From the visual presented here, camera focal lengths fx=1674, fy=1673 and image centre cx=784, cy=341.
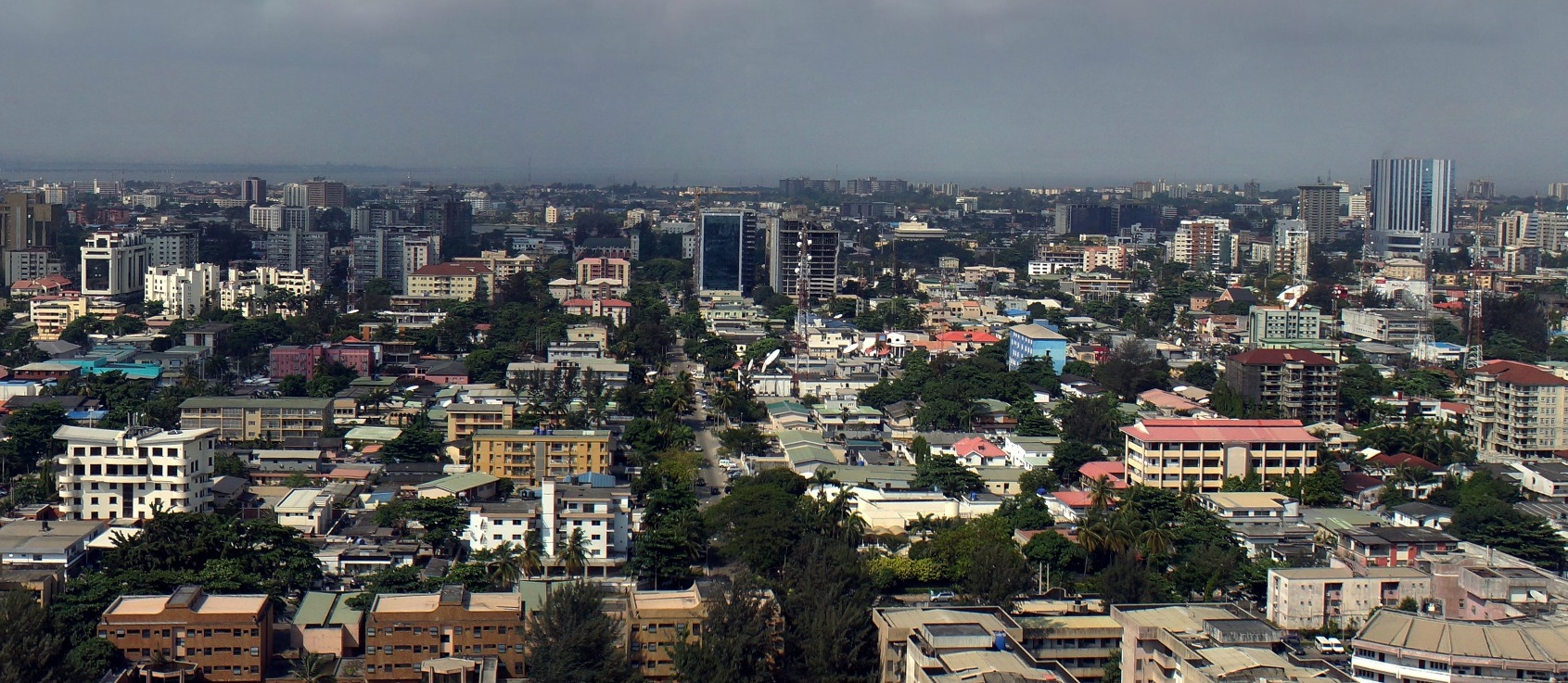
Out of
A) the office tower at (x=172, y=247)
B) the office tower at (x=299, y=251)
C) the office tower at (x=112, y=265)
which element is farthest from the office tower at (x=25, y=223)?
the office tower at (x=299, y=251)

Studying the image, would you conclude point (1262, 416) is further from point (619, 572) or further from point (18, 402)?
point (18, 402)

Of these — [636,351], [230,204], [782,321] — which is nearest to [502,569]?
[636,351]

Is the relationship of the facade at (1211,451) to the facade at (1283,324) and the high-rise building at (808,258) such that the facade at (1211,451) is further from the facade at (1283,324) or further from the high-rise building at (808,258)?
the high-rise building at (808,258)

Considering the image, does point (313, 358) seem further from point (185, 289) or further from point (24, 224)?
point (24, 224)

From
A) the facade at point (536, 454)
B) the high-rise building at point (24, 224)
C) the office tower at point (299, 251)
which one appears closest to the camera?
the facade at point (536, 454)

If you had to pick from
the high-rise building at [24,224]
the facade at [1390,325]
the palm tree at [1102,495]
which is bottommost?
the palm tree at [1102,495]

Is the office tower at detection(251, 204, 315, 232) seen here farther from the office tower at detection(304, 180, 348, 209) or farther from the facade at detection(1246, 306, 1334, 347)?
the facade at detection(1246, 306, 1334, 347)
